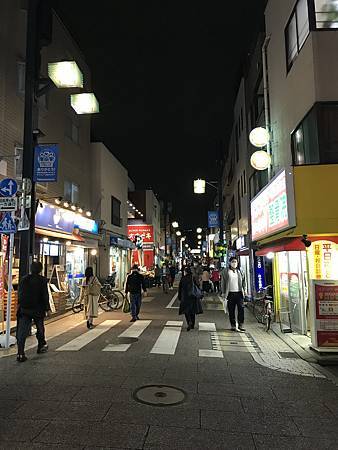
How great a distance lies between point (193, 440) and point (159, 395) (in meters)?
1.49

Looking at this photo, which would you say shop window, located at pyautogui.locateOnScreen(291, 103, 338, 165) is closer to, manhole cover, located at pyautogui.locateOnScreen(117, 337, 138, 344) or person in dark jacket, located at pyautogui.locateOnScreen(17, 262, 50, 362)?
manhole cover, located at pyautogui.locateOnScreen(117, 337, 138, 344)

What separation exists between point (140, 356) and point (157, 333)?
2.77 meters

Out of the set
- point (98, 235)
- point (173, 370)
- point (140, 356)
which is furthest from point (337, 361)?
point (98, 235)

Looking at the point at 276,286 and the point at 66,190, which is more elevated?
the point at 66,190

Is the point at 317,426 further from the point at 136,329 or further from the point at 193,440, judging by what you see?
the point at 136,329

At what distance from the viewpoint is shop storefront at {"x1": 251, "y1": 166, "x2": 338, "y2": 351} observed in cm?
805

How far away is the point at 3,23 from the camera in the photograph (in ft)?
41.8

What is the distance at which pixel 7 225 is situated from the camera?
906cm

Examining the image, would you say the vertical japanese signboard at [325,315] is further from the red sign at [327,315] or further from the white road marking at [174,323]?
the white road marking at [174,323]

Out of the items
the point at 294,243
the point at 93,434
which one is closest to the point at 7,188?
the point at 93,434

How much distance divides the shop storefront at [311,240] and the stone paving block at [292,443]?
409cm

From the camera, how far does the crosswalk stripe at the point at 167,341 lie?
28.1 feet

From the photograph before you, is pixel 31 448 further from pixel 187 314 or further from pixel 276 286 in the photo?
pixel 276 286

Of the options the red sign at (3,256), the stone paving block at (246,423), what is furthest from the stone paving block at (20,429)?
the red sign at (3,256)
